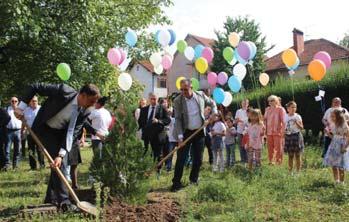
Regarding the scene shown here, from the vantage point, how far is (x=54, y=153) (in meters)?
6.14

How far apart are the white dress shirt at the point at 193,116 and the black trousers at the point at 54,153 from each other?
255cm

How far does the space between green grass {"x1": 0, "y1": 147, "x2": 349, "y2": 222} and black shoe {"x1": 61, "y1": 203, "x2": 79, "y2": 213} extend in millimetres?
224

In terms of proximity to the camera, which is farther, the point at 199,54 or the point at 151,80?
the point at 151,80

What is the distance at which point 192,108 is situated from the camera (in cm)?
812

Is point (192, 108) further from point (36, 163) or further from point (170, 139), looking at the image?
point (36, 163)

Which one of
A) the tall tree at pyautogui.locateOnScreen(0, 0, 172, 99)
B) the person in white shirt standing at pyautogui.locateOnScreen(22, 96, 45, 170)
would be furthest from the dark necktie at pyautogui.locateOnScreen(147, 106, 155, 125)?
the tall tree at pyautogui.locateOnScreen(0, 0, 172, 99)

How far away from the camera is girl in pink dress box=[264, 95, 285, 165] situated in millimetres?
10609

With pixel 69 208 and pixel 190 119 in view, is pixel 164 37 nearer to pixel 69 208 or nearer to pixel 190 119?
pixel 190 119

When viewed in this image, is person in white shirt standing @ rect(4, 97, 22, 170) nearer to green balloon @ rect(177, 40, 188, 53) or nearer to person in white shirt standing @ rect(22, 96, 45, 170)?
person in white shirt standing @ rect(22, 96, 45, 170)

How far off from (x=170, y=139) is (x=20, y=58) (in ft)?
27.9

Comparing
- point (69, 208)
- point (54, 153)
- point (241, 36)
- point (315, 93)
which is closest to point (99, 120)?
point (54, 153)

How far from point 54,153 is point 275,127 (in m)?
6.07

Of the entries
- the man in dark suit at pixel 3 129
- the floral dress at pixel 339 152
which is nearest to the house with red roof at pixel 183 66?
the man in dark suit at pixel 3 129

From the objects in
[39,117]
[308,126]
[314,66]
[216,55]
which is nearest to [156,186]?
[39,117]
